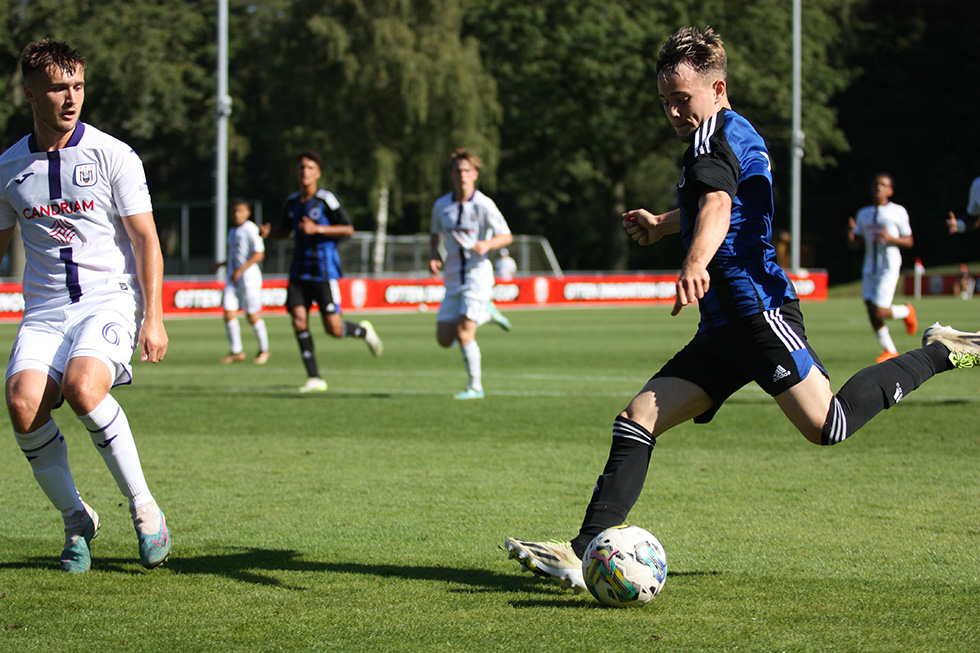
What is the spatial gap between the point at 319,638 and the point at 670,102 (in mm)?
2302

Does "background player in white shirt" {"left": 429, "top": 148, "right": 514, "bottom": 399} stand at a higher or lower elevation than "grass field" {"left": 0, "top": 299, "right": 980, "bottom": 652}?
higher

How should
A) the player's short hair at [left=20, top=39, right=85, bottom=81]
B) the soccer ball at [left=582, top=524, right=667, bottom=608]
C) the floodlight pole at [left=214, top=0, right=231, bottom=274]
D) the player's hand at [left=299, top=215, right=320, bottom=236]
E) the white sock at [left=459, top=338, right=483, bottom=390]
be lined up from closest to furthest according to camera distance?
1. the soccer ball at [left=582, top=524, right=667, bottom=608]
2. the player's short hair at [left=20, top=39, right=85, bottom=81]
3. the white sock at [left=459, top=338, right=483, bottom=390]
4. the player's hand at [left=299, top=215, right=320, bottom=236]
5. the floodlight pole at [left=214, top=0, right=231, bottom=274]

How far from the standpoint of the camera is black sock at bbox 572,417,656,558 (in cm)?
411

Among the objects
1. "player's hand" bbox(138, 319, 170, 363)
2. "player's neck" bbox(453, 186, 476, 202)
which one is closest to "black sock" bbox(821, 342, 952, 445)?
"player's hand" bbox(138, 319, 170, 363)

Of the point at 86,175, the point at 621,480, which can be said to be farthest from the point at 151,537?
the point at 621,480

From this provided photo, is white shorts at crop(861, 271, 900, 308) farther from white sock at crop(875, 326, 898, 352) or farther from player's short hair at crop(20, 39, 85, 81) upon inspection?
player's short hair at crop(20, 39, 85, 81)

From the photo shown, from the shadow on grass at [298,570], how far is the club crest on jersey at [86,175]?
1.60m

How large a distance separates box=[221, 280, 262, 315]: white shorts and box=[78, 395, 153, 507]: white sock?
37.2ft

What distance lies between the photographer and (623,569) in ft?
12.7

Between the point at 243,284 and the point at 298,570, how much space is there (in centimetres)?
1189

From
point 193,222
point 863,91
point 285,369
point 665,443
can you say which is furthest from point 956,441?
point 863,91

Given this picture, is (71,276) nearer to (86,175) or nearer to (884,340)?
(86,175)

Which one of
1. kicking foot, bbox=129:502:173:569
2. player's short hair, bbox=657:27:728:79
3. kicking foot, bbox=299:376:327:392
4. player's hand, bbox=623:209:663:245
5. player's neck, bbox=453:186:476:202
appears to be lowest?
kicking foot, bbox=299:376:327:392

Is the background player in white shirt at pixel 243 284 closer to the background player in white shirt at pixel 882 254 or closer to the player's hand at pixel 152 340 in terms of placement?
the background player in white shirt at pixel 882 254
